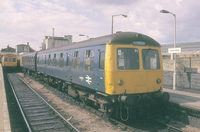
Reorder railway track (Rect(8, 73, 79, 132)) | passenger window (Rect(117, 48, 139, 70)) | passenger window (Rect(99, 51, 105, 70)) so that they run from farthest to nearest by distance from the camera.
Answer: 1. passenger window (Rect(99, 51, 105, 70))
2. railway track (Rect(8, 73, 79, 132))
3. passenger window (Rect(117, 48, 139, 70))

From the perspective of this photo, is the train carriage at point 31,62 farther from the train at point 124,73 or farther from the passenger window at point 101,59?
the passenger window at point 101,59

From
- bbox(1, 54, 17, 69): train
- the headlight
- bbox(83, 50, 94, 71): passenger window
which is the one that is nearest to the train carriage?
bbox(1, 54, 17, 69): train

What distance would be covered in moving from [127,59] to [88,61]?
83.7 inches

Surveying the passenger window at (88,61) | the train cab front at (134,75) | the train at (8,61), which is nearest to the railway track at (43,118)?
the train cab front at (134,75)

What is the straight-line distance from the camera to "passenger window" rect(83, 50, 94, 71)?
8310 millimetres

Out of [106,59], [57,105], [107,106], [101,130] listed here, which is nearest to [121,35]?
[106,59]

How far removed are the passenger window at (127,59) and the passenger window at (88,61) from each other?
5.30ft

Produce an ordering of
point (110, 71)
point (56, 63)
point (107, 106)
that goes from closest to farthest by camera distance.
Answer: point (110, 71)
point (107, 106)
point (56, 63)

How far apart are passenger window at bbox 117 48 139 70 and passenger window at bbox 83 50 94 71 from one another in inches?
63.6

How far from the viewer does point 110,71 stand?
22.5ft

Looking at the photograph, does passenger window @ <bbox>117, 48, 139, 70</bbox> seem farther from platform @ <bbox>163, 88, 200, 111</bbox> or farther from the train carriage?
the train carriage

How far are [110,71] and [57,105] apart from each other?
5072 millimetres

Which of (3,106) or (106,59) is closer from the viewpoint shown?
(106,59)

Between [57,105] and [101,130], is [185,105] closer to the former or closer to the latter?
[101,130]
